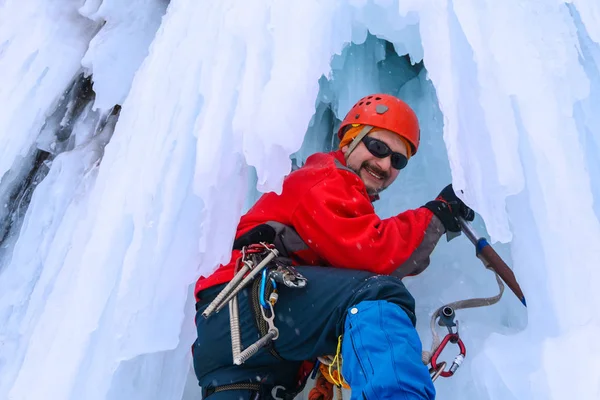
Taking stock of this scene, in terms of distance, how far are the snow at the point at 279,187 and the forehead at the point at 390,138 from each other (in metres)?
0.36

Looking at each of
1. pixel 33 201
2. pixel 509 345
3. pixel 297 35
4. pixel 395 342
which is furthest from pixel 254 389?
pixel 33 201

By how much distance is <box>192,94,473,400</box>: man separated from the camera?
3.67 ft

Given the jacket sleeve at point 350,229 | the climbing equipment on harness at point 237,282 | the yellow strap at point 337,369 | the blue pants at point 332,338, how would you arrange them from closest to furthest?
the blue pants at point 332,338 < the yellow strap at point 337,369 < the climbing equipment on harness at point 237,282 < the jacket sleeve at point 350,229

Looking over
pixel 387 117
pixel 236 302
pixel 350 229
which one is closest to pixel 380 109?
pixel 387 117

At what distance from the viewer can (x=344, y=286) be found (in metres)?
1.30

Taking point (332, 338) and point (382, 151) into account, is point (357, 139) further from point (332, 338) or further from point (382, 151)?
point (332, 338)

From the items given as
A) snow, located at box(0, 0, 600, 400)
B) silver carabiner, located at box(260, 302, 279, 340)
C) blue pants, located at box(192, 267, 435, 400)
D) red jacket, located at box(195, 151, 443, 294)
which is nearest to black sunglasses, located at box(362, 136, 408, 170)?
red jacket, located at box(195, 151, 443, 294)

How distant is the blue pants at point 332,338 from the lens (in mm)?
1040

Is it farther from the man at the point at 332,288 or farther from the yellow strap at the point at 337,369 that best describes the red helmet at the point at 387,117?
the yellow strap at the point at 337,369

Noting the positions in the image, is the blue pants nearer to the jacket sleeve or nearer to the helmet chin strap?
the jacket sleeve

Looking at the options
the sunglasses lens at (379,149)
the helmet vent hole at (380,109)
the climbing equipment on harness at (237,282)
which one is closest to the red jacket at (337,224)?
the climbing equipment on harness at (237,282)

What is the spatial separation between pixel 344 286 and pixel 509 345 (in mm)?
407

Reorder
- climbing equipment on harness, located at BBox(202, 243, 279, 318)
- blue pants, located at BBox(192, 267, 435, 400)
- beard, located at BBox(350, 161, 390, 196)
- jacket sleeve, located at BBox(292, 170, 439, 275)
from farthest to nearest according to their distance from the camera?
1. beard, located at BBox(350, 161, 390, 196)
2. jacket sleeve, located at BBox(292, 170, 439, 275)
3. climbing equipment on harness, located at BBox(202, 243, 279, 318)
4. blue pants, located at BBox(192, 267, 435, 400)

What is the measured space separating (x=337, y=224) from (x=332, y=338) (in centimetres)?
32
